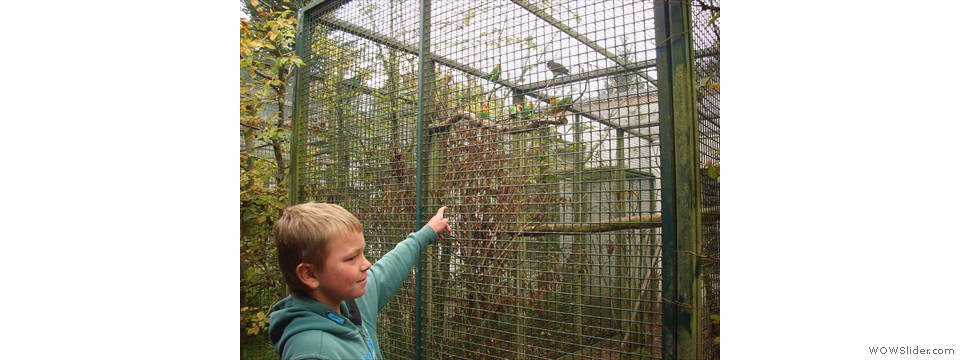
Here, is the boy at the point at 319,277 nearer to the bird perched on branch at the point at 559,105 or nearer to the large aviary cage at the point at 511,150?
the large aviary cage at the point at 511,150

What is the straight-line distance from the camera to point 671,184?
168cm

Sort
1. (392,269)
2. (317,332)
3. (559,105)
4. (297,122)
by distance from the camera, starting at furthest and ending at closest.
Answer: (297,122)
(559,105)
(392,269)
(317,332)

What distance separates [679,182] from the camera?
1665mm

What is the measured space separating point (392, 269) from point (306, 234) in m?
0.47

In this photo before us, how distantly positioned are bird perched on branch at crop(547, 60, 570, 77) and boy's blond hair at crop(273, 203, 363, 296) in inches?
38.8

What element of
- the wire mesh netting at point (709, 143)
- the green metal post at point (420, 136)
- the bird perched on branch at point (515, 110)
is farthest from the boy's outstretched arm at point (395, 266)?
the wire mesh netting at point (709, 143)

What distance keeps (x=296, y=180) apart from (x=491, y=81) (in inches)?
65.9

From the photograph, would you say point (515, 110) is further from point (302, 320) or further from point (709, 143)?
point (302, 320)

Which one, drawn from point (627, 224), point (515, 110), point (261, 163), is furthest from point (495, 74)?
point (261, 163)

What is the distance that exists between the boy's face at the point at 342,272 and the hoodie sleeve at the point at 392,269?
32cm

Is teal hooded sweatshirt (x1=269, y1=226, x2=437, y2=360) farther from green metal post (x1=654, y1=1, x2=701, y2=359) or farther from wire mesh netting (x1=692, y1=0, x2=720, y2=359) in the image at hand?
wire mesh netting (x1=692, y1=0, x2=720, y2=359)

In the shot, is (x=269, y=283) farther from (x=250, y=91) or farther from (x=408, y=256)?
(x=408, y=256)

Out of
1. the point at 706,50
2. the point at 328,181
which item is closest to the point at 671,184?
the point at 706,50

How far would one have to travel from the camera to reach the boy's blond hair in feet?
4.60
